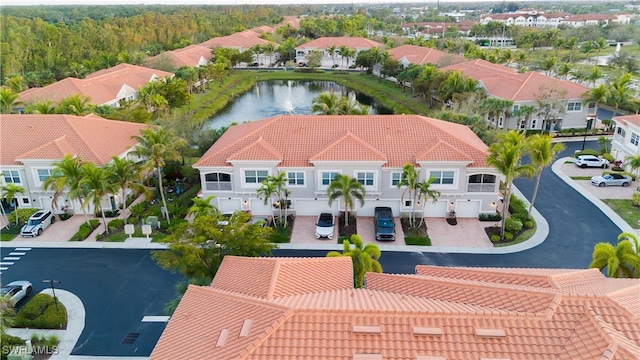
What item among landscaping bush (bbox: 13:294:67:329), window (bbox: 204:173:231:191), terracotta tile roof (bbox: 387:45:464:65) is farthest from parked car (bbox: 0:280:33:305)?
terracotta tile roof (bbox: 387:45:464:65)

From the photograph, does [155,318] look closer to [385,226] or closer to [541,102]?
[385,226]

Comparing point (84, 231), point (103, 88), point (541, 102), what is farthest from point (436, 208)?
point (103, 88)

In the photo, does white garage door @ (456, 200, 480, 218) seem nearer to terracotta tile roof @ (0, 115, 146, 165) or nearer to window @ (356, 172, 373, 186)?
window @ (356, 172, 373, 186)

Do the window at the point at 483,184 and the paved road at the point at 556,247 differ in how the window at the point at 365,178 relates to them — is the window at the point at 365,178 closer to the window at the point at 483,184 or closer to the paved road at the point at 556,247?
the paved road at the point at 556,247

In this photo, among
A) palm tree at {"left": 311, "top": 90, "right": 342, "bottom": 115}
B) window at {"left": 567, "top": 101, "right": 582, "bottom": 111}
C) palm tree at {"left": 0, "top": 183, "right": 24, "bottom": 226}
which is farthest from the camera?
window at {"left": 567, "top": 101, "right": 582, "bottom": 111}

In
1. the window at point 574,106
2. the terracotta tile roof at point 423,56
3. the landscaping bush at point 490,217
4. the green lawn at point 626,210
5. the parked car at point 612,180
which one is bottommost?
the green lawn at point 626,210

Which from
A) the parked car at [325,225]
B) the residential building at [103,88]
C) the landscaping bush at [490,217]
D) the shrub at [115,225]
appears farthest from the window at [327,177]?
the residential building at [103,88]
